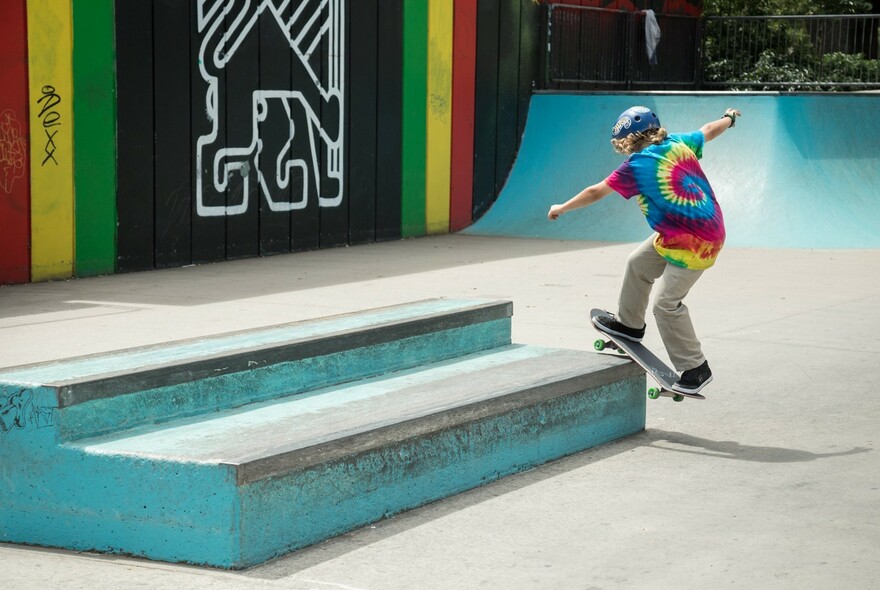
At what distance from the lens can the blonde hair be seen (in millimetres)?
6469

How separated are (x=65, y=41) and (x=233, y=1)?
2.29 meters

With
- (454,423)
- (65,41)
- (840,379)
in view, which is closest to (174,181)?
(65,41)

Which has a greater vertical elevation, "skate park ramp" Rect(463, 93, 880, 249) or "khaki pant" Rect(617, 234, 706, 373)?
"skate park ramp" Rect(463, 93, 880, 249)

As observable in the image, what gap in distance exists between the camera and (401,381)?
19.8 feet

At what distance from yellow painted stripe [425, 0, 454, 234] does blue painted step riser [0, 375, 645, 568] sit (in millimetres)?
11829

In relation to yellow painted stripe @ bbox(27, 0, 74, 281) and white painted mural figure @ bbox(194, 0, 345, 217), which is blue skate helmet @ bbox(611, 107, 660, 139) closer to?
yellow painted stripe @ bbox(27, 0, 74, 281)

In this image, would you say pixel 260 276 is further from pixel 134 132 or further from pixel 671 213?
pixel 671 213

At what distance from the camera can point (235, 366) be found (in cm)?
535

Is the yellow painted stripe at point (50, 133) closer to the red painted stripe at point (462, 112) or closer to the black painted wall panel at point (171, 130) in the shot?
the black painted wall panel at point (171, 130)

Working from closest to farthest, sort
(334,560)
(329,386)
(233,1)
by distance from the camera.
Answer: (334,560) < (329,386) < (233,1)

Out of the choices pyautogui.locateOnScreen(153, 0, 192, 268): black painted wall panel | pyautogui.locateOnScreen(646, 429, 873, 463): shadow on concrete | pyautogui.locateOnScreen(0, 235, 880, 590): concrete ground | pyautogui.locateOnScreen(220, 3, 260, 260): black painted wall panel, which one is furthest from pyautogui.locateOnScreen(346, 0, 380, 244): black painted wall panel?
pyautogui.locateOnScreen(646, 429, 873, 463): shadow on concrete

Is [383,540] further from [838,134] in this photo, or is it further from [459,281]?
[838,134]

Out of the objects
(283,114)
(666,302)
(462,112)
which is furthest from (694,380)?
(462,112)

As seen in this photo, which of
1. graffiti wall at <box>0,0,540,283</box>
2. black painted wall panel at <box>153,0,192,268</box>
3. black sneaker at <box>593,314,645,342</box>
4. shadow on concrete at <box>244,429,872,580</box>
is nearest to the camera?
shadow on concrete at <box>244,429,872,580</box>
